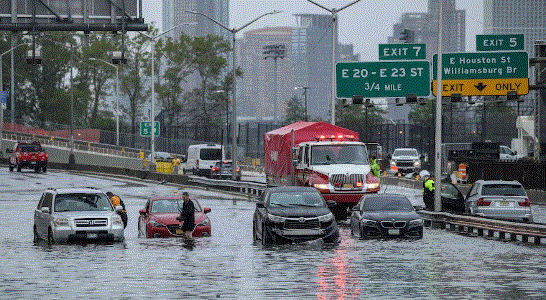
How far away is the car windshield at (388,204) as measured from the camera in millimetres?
31875

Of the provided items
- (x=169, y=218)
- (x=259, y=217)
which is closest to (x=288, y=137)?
(x=169, y=218)

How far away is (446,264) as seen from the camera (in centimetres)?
2348

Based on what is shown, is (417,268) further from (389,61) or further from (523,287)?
(389,61)

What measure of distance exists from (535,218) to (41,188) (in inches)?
1167

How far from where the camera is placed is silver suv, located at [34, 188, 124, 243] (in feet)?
95.0

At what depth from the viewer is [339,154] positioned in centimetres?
3931

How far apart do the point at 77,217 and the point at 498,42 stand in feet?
93.1

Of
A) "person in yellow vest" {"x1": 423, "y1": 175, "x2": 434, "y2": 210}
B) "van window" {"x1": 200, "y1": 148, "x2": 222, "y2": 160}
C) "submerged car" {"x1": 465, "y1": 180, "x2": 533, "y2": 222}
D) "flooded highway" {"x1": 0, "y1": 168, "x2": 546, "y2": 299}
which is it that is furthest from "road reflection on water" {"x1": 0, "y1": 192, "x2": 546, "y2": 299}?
"van window" {"x1": 200, "y1": 148, "x2": 222, "y2": 160}

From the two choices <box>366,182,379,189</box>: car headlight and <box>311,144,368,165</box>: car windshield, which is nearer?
<box>366,182,379,189</box>: car headlight

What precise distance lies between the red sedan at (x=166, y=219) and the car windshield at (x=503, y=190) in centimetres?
979

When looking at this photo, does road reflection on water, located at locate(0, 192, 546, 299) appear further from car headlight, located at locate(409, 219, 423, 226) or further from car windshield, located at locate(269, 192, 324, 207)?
car windshield, located at locate(269, 192, 324, 207)

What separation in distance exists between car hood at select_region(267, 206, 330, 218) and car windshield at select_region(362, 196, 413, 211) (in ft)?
10.3

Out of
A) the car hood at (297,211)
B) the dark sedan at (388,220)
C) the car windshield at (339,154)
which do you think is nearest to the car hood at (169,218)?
the car hood at (297,211)

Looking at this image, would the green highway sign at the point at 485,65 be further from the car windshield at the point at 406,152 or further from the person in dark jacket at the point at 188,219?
the car windshield at the point at 406,152
